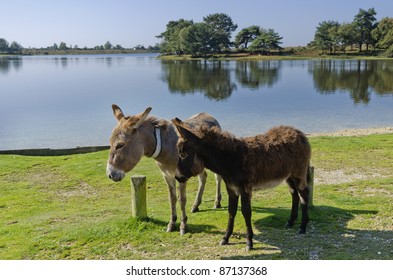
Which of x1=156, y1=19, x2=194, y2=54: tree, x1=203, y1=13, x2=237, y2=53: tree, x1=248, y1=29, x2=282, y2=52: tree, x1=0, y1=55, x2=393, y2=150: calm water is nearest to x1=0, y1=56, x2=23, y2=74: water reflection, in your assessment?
x1=0, y1=55, x2=393, y2=150: calm water

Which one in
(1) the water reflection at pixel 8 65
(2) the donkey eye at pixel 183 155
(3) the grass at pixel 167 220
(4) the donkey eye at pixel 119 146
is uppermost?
(1) the water reflection at pixel 8 65

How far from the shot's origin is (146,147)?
20.8ft

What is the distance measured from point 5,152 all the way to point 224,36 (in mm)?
131218

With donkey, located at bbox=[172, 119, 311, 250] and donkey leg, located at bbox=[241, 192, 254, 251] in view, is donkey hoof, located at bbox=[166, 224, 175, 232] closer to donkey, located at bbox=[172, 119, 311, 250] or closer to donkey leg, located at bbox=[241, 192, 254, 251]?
donkey, located at bbox=[172, 119, 311, 250]

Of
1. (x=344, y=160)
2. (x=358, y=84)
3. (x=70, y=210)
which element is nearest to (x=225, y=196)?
(x=70, y=210)

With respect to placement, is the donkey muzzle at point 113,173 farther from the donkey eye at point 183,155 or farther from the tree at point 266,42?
the tree at point 266,42

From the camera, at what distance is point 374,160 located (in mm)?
14109

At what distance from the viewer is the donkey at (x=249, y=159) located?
5656 millimetres

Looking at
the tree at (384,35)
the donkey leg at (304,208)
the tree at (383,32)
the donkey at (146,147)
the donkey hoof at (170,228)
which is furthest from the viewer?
the tree at (383,32)

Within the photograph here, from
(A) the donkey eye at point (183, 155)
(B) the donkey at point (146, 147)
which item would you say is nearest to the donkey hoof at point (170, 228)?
(B) the donkey at point (146, 147)

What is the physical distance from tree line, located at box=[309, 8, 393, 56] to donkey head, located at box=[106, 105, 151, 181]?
114 meters

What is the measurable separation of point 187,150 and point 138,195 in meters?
2.44

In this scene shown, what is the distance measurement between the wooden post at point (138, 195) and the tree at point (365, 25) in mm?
127429

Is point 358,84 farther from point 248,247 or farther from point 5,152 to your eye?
point 248,247
